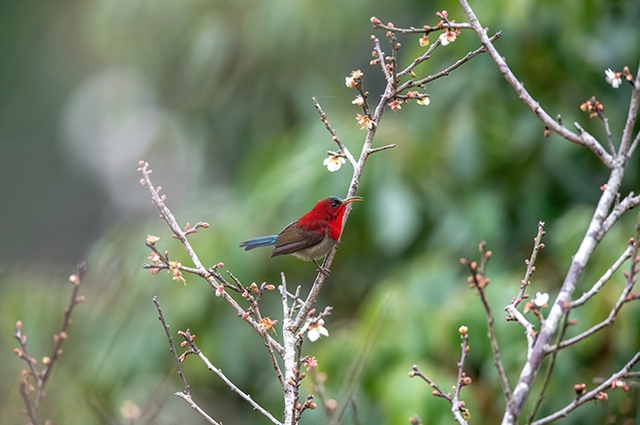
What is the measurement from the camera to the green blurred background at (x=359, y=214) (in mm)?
3518

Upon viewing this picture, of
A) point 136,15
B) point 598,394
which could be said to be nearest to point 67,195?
A: point 136,15

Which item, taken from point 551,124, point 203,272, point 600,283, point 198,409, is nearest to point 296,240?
point 203,272

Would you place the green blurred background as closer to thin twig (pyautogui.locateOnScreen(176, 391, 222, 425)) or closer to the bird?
the bird

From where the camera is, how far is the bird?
3.74 meters

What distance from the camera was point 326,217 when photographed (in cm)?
381

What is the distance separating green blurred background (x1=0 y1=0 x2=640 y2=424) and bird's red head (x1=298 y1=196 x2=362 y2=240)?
24 cm

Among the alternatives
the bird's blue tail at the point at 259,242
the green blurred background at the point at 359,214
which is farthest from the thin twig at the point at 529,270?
the bird's blue tail at the point at 259,242

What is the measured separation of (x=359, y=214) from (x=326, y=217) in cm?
A: 65

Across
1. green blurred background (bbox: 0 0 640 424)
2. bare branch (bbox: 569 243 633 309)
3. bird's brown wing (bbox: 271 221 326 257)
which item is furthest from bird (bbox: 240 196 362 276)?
bare branch (bbox: 569 243 633 309)

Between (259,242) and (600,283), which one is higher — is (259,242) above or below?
above

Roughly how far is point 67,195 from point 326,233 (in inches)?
410

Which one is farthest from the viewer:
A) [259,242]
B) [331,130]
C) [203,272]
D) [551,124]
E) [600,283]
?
[259,242]

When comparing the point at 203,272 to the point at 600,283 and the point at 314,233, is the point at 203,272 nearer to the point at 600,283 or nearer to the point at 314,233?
the point at 600,283

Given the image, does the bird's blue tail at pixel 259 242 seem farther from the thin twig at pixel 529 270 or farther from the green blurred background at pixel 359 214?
the thin twig at pixel 529 270
